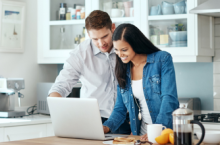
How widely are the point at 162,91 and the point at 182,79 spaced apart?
1533 mm

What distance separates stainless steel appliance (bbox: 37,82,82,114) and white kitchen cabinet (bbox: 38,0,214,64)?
287mm

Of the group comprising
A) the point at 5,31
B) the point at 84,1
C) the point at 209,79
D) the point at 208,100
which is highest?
the point at 84,1

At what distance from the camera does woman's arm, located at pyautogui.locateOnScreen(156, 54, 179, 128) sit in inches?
60.9

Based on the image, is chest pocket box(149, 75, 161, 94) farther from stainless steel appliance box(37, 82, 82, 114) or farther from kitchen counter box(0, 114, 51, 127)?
stainless steel appliance box(37, 82, 82, 114)

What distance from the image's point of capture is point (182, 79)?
309 centimetres

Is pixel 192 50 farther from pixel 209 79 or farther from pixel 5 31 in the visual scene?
pixel 5 31

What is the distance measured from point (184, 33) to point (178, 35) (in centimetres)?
5

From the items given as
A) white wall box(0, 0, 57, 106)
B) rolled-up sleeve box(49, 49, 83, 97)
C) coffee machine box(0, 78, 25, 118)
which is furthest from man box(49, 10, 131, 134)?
white wall box(0, 0, 57, 106)

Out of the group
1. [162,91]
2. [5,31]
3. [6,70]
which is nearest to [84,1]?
[5,31]

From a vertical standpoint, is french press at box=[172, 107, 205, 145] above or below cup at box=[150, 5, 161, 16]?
below

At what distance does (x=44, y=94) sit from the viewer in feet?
10.1

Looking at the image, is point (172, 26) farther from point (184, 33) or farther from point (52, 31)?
point (52, 31)

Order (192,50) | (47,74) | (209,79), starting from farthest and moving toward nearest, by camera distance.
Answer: (47,74) → (209,79) → (192,50)

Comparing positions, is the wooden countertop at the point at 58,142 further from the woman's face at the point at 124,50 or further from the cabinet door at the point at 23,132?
the cabinet door at the point at 23,132
